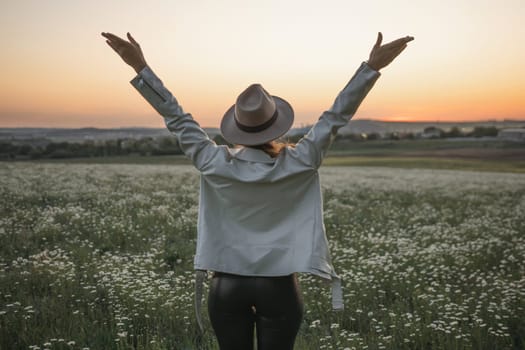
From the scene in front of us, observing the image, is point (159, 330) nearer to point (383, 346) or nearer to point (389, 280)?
point (383, 346)

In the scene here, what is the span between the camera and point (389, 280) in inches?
289

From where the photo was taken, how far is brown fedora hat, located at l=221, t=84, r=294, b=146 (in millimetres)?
3129

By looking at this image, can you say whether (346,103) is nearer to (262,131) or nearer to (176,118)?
(262,131)

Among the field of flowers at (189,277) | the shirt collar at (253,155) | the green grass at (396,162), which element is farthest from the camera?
the green grass at (396,162)

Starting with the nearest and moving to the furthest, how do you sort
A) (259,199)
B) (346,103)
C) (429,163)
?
1. (346,103)
2. (259,199)
3. (429,163)

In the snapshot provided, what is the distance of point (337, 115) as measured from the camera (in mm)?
2924

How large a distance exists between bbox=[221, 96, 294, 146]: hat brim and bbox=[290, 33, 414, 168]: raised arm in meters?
0.21

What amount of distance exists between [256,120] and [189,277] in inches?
189

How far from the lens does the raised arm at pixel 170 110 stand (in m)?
3.12

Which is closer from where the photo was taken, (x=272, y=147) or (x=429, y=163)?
(x=272, y=147)

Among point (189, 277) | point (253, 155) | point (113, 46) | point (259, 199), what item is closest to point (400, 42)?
point (253, 155)

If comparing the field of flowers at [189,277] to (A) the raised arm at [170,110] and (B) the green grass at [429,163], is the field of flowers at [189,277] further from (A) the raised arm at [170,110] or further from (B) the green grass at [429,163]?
(B) the green grass at [429,163]

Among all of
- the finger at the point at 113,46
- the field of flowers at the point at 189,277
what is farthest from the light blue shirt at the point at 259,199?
the field of flowers at the point at 189,277

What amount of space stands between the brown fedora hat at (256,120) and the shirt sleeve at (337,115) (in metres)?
0.25
